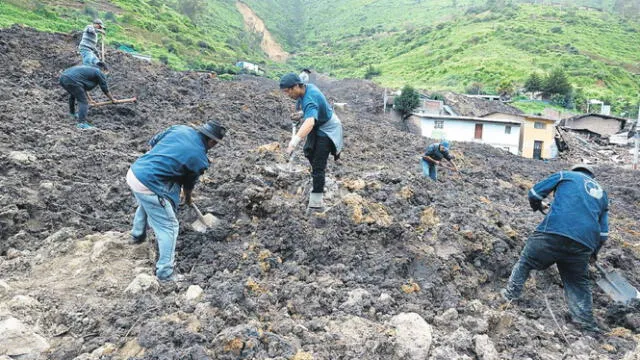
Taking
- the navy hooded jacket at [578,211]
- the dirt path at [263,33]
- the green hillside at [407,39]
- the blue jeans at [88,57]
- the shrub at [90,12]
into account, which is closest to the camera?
the navy hooded jacket at [578,211]

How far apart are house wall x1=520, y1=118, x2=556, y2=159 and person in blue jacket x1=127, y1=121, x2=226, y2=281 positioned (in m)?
33.1

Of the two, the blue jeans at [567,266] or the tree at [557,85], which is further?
the tree at [557,85]

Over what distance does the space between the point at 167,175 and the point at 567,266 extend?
3792 mm

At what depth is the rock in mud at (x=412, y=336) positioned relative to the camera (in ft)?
10.7

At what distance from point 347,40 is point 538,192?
3548 inches

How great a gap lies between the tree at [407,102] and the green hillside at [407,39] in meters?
13.1

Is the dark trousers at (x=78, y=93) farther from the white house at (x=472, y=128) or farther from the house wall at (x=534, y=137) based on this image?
the house wall at (x=534, y=137)

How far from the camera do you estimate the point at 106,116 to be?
9.83 m

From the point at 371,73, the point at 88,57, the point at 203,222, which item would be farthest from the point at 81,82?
the point at 371,73

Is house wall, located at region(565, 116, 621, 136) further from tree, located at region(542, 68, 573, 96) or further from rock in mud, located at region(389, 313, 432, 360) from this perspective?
rock in mud, located at region(389, 313, 432, 360)

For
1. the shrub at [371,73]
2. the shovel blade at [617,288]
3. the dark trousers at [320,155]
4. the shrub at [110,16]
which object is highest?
the shrub at [110,16]

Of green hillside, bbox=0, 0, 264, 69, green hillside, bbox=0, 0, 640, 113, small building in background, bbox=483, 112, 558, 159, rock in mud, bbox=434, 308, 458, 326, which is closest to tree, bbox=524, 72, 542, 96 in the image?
green hillside, bbox=0, 0, 640, 113

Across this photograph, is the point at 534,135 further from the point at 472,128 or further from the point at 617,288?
the point at 617,288

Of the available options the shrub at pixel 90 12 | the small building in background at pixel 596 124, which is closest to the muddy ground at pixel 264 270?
the shrub at pixel 90 12
